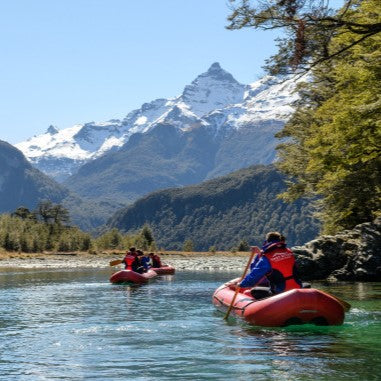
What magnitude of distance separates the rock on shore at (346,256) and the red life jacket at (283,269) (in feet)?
61.0

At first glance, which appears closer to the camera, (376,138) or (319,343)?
(319,343)

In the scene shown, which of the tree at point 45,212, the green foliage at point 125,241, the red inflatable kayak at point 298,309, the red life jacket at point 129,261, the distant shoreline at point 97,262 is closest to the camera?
the red inflatable kayak at point 298,309

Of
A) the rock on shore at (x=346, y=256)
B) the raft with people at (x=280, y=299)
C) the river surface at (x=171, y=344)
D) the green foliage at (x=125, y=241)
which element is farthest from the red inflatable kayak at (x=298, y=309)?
the green foliage at (x=125, y=241)

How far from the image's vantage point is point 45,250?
11694 centimetres

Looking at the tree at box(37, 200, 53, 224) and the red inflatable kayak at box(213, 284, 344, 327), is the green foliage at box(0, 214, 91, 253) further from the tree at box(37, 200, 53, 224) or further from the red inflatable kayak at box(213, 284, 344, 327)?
the red inflatable kayak at box(213, 284, 344, 327)

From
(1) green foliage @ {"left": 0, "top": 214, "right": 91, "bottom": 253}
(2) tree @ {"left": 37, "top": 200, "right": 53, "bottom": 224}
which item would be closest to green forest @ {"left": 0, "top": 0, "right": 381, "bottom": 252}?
(1) green foliage @ {"left": 0, "top": 214, "right": 91, "bottom": 253}

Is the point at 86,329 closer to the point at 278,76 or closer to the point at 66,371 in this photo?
the point at 66,371

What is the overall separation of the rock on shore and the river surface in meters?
9.81

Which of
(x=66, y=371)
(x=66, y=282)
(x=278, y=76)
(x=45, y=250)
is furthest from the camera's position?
(x=45, y=250)

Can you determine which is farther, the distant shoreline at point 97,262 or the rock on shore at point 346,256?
the distant shoreline at point 97,262

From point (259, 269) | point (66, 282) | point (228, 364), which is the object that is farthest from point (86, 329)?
point (66, 282)

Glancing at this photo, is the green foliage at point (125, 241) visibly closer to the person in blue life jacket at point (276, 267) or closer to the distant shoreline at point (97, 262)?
the distant shoreline at point (97, 262)

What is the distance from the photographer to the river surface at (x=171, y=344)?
1221 centimetres

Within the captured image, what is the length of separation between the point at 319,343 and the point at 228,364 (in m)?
3.43
